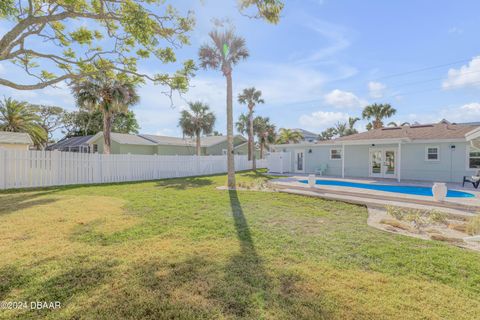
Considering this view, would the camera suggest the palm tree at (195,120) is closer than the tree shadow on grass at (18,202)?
No

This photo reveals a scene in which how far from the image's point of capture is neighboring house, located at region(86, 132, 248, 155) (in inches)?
979

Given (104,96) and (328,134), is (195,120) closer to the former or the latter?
(104,96)

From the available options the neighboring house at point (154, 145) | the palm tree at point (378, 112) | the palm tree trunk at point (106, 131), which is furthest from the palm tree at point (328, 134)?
the palm tree trunk at point (106, 131)

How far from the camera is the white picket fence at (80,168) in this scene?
1092 cm

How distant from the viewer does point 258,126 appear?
2764 centimetres

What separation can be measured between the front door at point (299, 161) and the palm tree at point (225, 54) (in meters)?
10.7

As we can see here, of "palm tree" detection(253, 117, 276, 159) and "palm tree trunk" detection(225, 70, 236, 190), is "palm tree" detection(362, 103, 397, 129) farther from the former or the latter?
"palm tree trunk" detection(225, 70, 236, 190)

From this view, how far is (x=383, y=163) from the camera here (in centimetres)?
1719

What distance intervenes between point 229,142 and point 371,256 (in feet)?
32.3

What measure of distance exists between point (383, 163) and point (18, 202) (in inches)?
Answer: 786

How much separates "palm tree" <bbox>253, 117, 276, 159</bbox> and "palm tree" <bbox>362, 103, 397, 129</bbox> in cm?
1234

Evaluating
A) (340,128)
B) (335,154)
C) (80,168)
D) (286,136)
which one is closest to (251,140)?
(335,154)

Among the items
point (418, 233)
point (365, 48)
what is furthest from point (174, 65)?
point (365, 48)

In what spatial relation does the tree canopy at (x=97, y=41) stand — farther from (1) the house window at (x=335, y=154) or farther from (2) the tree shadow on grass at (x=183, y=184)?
(1) the house window at (x=335, y=154)
